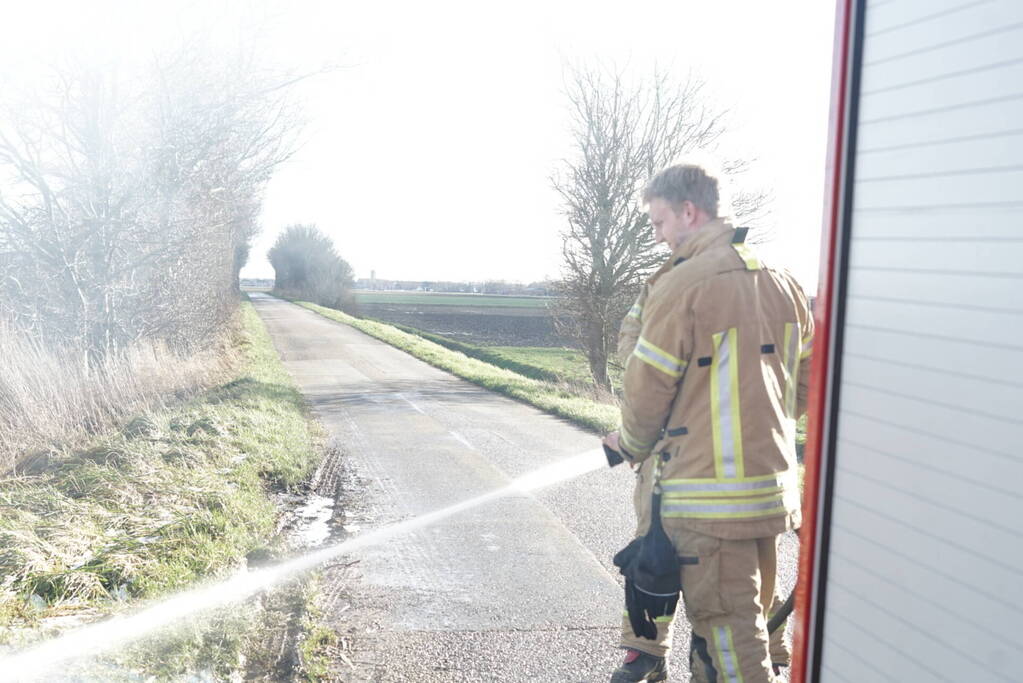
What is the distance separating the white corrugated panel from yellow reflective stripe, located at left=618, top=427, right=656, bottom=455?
1006mm

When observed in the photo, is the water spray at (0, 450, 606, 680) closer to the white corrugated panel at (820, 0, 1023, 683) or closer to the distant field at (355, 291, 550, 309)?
the white corrugated panel at (820, 0, 1023, 683)

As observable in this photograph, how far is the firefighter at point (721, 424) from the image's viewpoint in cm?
283

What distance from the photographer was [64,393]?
30.9 feet

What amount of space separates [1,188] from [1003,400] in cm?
1216

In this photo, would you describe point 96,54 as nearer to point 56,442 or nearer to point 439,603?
point 56,442

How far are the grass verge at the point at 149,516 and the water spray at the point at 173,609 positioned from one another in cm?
13

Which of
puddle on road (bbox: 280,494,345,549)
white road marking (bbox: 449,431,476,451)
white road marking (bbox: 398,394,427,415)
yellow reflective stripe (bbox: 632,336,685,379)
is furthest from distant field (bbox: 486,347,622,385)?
yellow reflective stripe (bbox: 632,336,685,379)

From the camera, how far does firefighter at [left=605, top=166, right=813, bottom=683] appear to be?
2828 mm

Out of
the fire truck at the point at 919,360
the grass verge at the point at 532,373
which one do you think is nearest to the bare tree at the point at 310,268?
the grass verge at the point at 532,373

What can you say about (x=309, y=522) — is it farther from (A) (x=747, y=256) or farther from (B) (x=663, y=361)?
(A) (x=747, y=256)

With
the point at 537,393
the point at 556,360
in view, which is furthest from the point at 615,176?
the point at 556,360

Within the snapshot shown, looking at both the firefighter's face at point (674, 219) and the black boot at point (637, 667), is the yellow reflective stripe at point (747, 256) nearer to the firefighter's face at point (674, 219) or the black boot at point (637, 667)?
the firefighter's face at point (674, 219)

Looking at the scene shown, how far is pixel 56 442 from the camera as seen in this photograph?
27.9ft

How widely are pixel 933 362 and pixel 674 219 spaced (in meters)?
1.44
